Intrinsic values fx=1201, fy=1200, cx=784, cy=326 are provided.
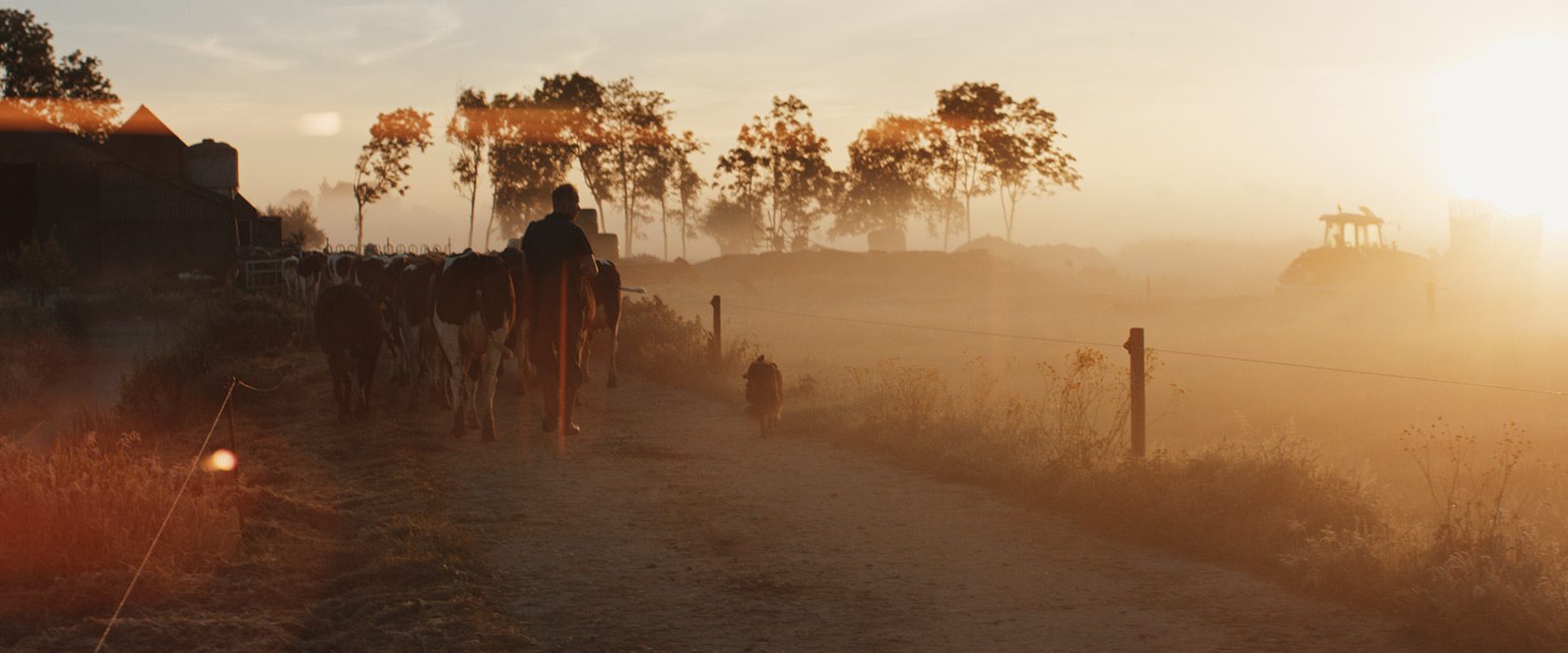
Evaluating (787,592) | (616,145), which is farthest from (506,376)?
(616,145)

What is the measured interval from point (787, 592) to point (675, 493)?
10.1 ft

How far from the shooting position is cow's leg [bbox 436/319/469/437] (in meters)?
12.2

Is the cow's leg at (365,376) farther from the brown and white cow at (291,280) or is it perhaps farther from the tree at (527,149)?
the tree at (527,149)

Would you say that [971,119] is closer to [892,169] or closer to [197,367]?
[892,169]

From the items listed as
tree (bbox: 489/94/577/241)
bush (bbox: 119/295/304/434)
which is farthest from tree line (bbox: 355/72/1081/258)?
bush (bbox: 119/295/304/434)

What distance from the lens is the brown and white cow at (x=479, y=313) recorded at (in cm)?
1209

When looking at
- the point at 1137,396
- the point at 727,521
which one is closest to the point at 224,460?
the point at 727,521

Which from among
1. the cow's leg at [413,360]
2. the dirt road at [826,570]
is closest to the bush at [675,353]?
the cow's leg at [413,360]

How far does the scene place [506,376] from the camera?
61.8ft

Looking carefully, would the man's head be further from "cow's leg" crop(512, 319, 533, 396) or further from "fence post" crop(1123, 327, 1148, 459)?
"fence post" crop(1123, 327, 1148, 459)

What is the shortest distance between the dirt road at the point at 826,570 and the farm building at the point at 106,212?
4105 centimetres

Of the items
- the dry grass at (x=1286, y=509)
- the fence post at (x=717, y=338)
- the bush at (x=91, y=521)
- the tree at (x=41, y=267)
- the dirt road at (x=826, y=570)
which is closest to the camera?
the dirt road at (x=826, y=570)

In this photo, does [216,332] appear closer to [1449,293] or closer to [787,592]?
[787,592]

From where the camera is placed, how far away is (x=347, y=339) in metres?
13.6
